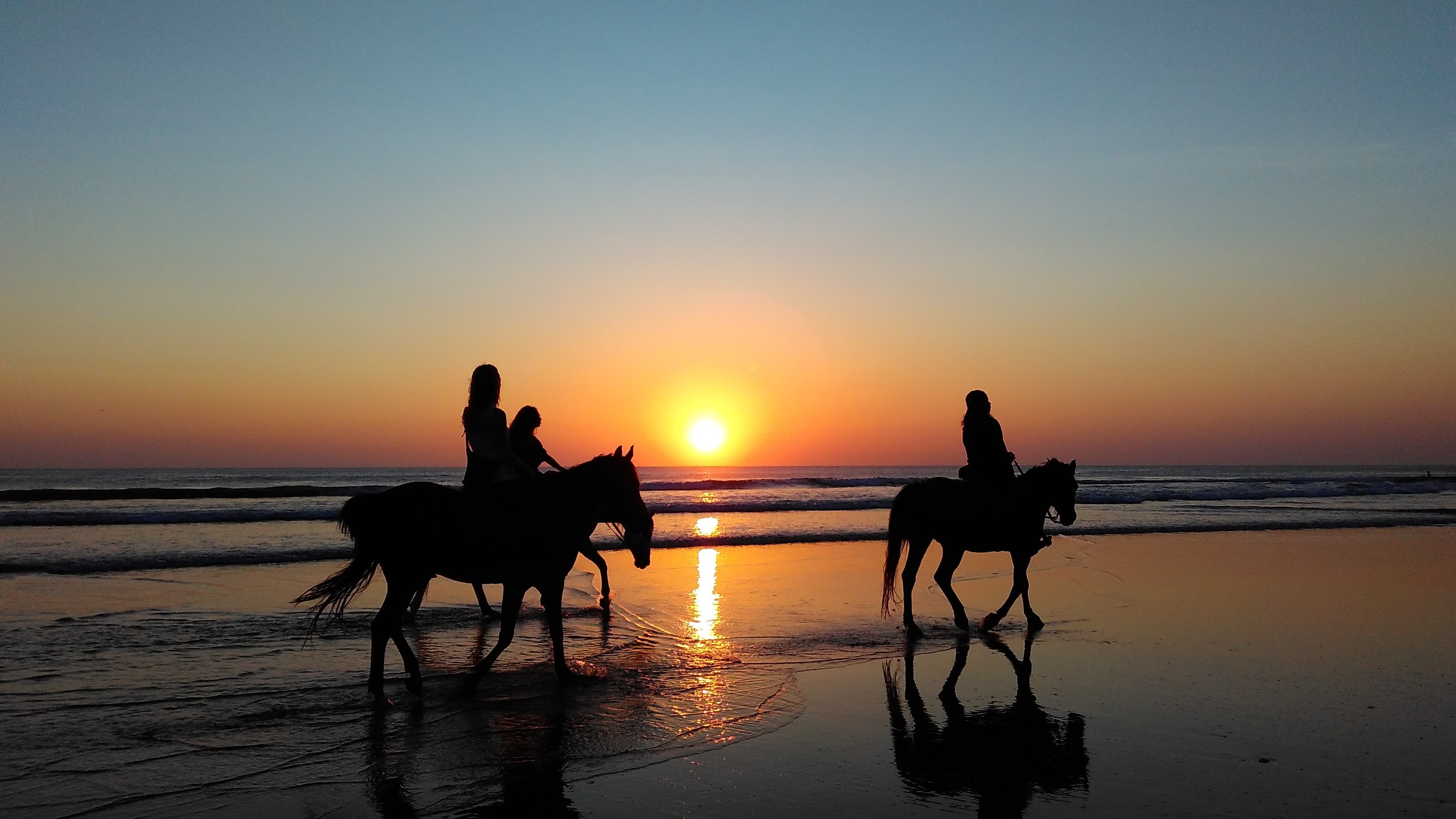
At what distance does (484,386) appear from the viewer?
6.79 metres

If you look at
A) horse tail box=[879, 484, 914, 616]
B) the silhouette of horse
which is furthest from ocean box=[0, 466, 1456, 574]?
horse tail box=[879, 484, 914, 616]

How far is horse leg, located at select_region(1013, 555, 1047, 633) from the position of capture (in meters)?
9.22

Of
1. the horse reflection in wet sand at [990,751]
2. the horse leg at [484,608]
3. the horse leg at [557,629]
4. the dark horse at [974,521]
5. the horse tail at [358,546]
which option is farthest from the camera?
the horse leg at [484,608]

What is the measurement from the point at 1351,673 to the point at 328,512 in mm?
24342

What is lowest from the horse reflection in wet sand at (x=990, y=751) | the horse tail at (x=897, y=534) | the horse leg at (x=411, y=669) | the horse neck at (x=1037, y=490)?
the horse reflection in wet sand at (x=990, y=751)

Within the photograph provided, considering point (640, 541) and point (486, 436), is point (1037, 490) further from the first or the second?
point (486, 436)

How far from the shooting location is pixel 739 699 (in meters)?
6.38

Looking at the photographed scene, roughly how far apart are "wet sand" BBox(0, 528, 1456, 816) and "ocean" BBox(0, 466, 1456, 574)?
5693 millimetres

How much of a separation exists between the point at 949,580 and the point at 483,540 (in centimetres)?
502

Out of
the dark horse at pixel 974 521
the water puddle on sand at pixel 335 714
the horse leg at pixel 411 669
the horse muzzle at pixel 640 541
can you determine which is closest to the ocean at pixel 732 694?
the water puddle on sand at pixel 335 714

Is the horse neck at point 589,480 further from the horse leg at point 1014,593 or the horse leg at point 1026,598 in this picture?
the horse leg at point 1026,598

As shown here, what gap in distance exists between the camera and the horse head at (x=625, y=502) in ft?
22.8

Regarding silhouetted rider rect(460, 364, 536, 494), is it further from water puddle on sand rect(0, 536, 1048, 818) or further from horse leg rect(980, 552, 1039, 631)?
horse leg rect(980, 552, 1039, 631)

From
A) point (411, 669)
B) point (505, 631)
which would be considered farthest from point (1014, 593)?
point (411, 669)
